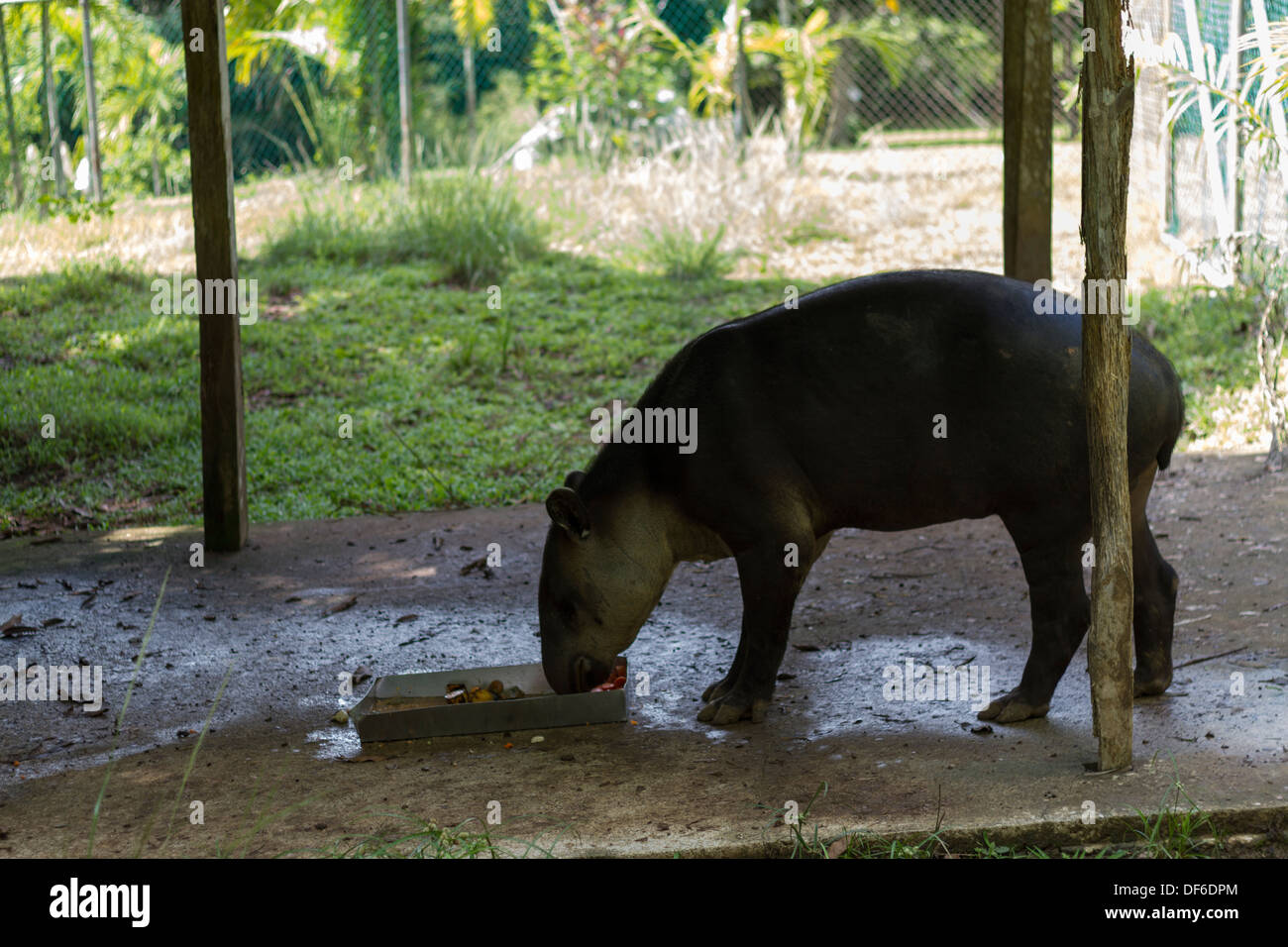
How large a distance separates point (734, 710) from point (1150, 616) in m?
1.61

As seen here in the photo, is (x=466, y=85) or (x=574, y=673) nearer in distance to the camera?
(x=574, y=673)

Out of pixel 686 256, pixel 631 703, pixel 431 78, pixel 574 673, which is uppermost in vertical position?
pixel 431 78

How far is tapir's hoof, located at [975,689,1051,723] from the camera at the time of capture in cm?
482

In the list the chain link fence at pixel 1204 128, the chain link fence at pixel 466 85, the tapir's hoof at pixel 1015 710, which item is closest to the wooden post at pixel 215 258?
the tapir's hoof at pixel 1015 710

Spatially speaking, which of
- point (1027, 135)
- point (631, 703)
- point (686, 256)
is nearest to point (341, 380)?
point (686, 256)

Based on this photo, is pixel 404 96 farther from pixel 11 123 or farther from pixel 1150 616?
pixel 1150 616

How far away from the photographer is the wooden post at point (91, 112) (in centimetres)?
1280

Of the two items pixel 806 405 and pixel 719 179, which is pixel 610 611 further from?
pixel 719 179

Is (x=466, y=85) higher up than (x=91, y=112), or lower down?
higher up

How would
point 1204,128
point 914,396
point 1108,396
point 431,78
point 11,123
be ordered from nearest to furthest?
point 1108,396 → point 914,396 → point 1204,128 → point 11,123 → point 431,78

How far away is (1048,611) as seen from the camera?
478 cm

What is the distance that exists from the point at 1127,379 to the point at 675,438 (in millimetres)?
1669

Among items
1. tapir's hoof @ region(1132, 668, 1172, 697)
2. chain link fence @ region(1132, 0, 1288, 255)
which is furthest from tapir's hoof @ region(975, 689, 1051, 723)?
chain link fence @ region(1132, 0, 1288, 255)

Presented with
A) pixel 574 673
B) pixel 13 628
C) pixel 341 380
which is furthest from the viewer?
pixel 341 380
